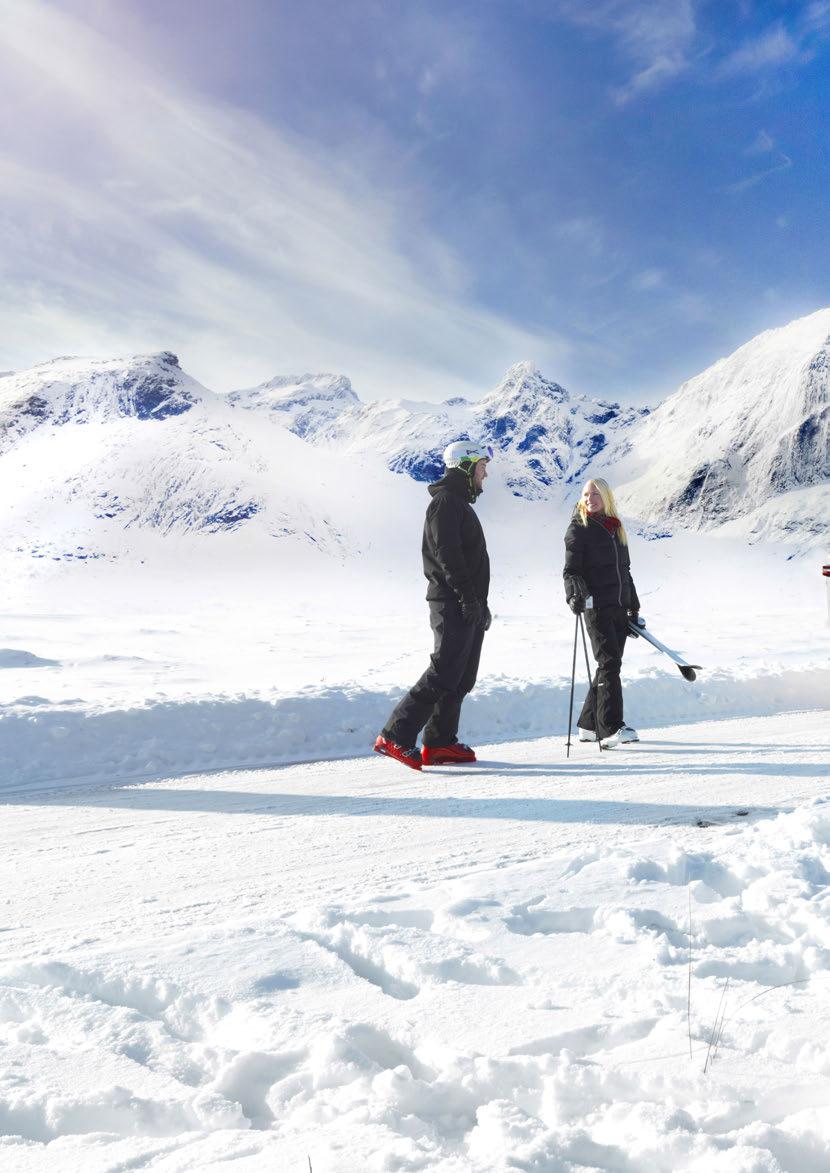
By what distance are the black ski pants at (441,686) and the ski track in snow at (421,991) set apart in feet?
4.59

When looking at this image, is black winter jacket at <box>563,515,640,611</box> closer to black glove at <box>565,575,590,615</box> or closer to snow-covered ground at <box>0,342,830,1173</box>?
black glove at <box>565,575,590,615</box>

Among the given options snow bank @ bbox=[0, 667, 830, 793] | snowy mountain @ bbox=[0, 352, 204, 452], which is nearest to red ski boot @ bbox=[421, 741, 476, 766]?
snow bank @ bbox=[0, 667, 830, 793]

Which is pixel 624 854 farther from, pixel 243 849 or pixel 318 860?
pixel 243 849

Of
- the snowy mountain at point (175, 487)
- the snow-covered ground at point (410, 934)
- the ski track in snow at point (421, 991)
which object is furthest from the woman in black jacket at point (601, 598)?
the snowy mountain at point (175, 487)

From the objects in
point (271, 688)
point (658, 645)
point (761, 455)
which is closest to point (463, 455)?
point (658, 645)

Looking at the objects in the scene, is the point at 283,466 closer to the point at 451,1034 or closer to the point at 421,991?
the point at 421,991

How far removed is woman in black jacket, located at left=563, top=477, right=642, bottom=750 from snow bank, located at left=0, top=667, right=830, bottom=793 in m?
0.95

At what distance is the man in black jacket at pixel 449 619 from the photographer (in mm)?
5961

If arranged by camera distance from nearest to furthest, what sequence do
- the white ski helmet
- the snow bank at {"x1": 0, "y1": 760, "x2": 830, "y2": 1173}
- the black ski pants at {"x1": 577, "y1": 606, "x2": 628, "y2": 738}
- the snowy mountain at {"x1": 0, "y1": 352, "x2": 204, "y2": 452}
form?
the snow bank at {"x1": 0, "y1": 760, "x2": 830, "y2": 1173}, the white ski helmet, the black ski pants at {"x1": 577, "y1": 606, "x2": 628, "y2": 738}, the snowy mountain at {"x1": 0, "y1": 352, "x2": 204, "y2": 452}

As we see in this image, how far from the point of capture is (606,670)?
677 centimetres

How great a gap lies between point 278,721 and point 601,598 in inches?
116

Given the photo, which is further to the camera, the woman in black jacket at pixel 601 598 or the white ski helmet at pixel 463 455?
the woman in black jacket at pixel 601 598

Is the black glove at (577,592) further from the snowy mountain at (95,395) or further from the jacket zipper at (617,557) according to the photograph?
the snowy mountain at (95,395)

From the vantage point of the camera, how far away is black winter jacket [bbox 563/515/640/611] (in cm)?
686
